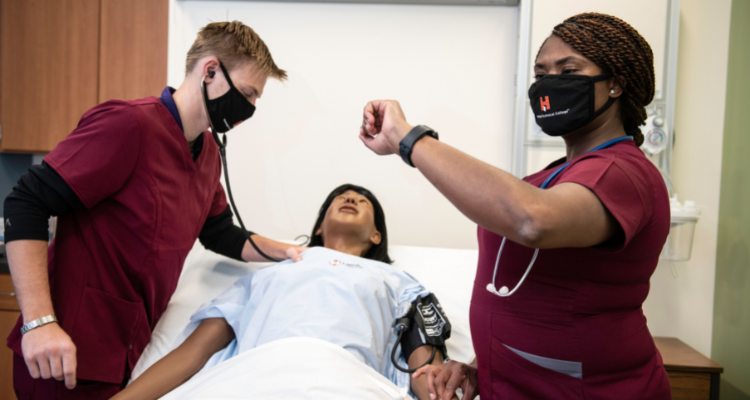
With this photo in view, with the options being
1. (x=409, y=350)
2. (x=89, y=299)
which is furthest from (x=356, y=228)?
(x=89, y=299)

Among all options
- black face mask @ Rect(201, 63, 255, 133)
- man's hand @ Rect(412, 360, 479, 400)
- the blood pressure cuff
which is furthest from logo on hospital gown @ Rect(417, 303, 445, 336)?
black face mask @ Rect(201, 63, 255, 133)

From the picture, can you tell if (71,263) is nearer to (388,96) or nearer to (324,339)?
(324,339)

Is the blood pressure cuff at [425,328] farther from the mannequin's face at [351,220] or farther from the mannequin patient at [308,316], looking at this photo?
the mannequin's face at [351,220]

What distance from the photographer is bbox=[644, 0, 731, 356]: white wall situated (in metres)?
1.86

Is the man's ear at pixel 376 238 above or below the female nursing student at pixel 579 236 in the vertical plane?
below

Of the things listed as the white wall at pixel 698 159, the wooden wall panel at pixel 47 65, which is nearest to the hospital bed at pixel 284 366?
the white wall at pixel 698 159

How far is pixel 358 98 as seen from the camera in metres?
2.11

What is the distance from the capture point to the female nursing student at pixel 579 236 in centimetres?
61

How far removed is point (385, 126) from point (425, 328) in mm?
792

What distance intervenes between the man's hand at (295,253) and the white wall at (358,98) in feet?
1.82

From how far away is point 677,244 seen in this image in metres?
1.75

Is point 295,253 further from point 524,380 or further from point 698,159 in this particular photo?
point 698,159

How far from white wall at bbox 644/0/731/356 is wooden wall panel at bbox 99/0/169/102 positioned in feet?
7.83

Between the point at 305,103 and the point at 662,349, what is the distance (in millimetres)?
1842
